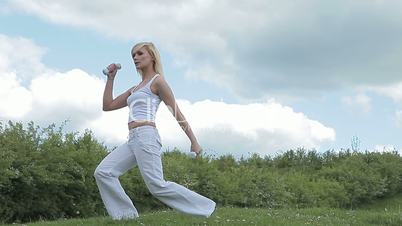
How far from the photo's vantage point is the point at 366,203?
66.5 feet

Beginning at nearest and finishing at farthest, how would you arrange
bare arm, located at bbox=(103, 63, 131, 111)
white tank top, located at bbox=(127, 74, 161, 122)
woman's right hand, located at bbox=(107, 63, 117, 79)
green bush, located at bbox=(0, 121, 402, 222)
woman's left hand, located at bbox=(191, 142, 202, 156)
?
1. woman's left hand, located at bbox=(191, 142, 202, 156)
2. white tank top, located at bbox=(127, 74, 161, 122)
3. woman's right hand, located at bbox=(107, 63, 117, 79)
4. bare arm, located at bbox=(103, 63, 131, 111)
5. green bush, located at bbox=(0, 121, 402, 222)

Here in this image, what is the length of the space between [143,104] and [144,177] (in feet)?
2.95

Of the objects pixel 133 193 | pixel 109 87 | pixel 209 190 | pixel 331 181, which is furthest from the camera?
pixel 331 181

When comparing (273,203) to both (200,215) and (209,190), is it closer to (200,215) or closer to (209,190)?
(209,190)

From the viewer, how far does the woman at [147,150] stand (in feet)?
27.6

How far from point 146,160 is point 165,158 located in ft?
25.9

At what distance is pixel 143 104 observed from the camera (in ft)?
27.9

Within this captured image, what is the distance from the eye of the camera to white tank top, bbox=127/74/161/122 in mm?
8492

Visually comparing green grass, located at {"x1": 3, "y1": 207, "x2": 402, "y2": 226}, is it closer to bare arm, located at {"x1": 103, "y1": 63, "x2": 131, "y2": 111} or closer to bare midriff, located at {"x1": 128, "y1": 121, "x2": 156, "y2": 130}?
bare midriff, located at {"x1": 128, "y1": 121, "x2": 156, "y2": 130}

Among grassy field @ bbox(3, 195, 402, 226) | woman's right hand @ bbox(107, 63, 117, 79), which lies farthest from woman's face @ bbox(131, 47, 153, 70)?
grassy field @ bbox(3, 195, 402, 226)

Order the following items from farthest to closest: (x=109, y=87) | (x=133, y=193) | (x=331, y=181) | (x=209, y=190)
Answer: (x=331, y=181)
(x=209, y=190)
(x=133, y=193)
(x=109, y=87)

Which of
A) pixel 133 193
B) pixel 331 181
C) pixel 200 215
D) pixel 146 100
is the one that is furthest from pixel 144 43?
pixel 331 181

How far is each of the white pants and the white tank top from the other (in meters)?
0.15

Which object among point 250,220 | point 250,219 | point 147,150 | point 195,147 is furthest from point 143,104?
point 250,219
